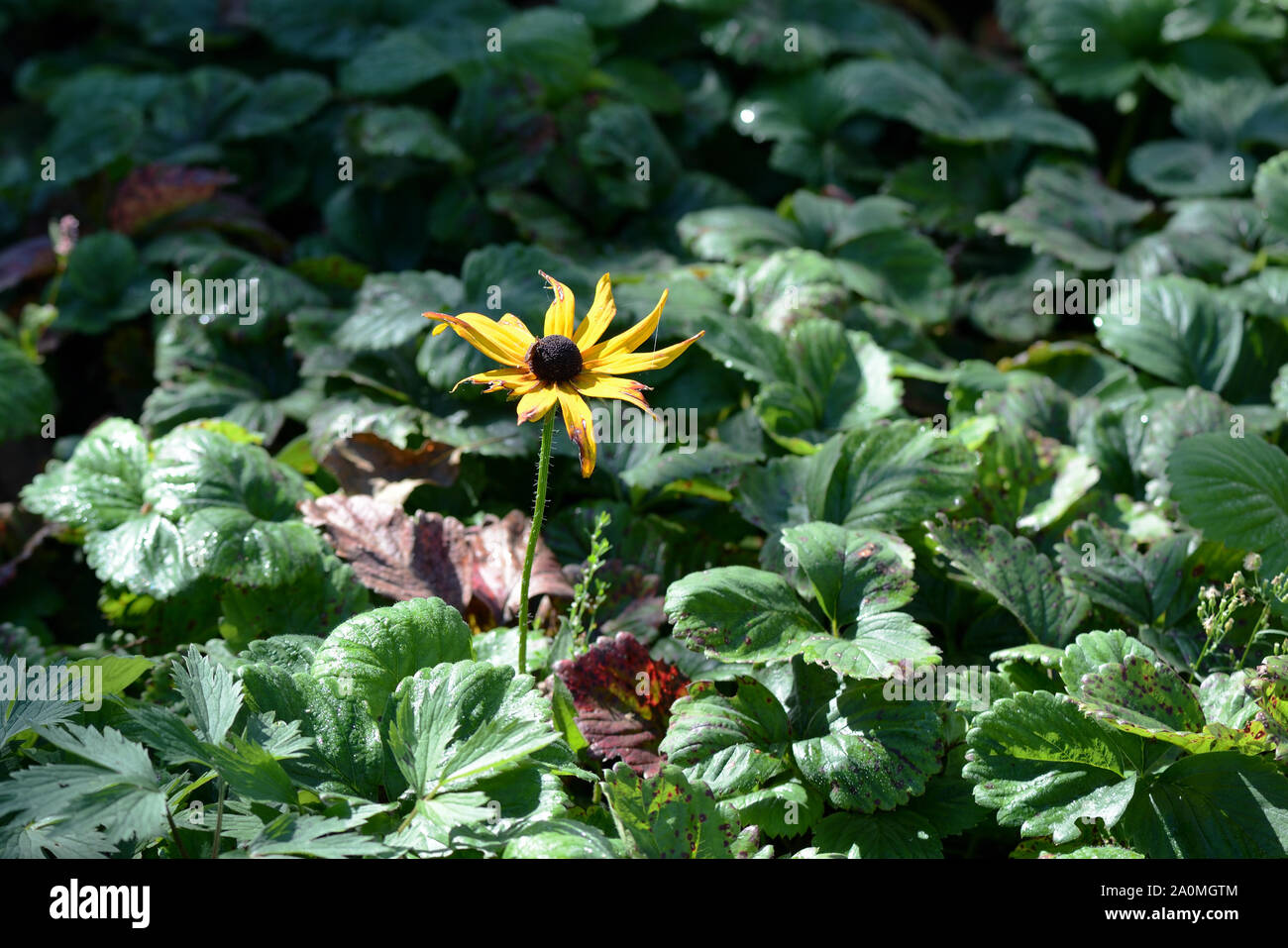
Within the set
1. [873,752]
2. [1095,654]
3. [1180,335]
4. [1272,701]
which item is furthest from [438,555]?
[1180,335]

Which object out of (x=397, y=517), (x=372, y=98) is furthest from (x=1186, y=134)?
(x=397, y=517)

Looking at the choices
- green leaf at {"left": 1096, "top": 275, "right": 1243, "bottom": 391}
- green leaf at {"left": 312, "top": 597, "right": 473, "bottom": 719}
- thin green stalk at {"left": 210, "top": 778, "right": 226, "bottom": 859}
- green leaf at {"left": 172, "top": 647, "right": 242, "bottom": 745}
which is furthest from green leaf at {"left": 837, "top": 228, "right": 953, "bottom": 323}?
thin green stalk at {"left": 210, "top": 778, "right": 226, "bottom": 859}

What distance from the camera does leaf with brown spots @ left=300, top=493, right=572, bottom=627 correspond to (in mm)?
2336

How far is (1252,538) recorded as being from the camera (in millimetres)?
2170

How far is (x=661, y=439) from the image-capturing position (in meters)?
2.67

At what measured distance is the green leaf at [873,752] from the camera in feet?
6.16

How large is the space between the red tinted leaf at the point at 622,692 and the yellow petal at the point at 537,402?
21.9 inches

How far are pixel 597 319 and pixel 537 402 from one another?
25 cm

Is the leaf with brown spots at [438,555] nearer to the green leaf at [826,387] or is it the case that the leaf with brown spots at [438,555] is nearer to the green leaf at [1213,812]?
the green leaf at [826,387]

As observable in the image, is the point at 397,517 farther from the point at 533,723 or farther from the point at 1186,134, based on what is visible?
the point at 1186,134

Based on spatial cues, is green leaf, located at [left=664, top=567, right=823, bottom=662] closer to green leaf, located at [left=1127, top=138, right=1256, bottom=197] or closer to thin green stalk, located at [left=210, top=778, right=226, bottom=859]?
thin green stalk, located at [left=210, top=778, right=226, bottom=859]
